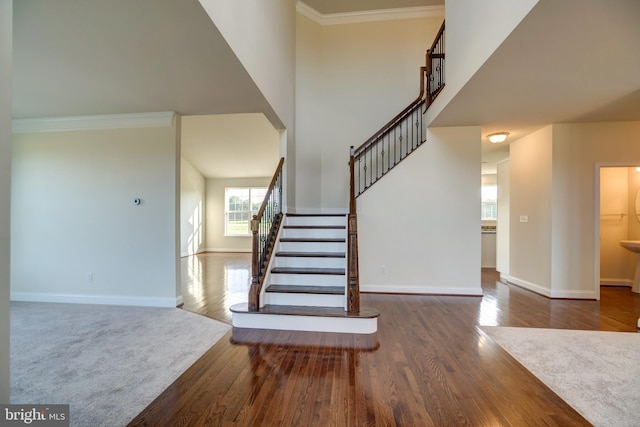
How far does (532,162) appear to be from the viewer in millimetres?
4879

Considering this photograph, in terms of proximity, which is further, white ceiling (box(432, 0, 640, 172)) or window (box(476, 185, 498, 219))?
window (box(476, 185, 498, 219))

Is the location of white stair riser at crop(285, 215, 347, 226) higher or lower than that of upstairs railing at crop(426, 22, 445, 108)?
lower

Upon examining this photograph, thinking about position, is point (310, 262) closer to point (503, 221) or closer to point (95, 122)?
point (95, 122)

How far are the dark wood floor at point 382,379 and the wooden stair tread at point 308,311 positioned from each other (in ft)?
0.68

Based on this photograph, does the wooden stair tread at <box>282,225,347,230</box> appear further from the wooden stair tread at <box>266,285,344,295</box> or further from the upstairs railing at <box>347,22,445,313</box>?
the wooden stair tread at <box>266,285,344,295</box>

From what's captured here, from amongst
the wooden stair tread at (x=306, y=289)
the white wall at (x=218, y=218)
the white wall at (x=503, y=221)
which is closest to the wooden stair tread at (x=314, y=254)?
the wooden stair tread at (x=306, y=289)

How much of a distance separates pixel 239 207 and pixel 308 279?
6936mm

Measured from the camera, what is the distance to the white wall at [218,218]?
1003 cm

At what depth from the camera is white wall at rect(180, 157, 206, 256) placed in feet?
29.0

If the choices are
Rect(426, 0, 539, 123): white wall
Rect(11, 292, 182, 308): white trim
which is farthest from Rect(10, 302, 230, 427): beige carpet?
Rect(426, 0, 539, 123): white wall

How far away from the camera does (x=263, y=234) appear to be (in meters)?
3.94

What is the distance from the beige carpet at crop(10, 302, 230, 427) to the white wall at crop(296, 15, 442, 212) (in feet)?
10.9

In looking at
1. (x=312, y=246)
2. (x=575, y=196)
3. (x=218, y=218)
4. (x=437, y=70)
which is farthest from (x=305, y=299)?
(x=218, y=218)

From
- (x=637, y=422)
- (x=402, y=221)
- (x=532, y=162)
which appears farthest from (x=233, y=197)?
(x=637, y=422)
